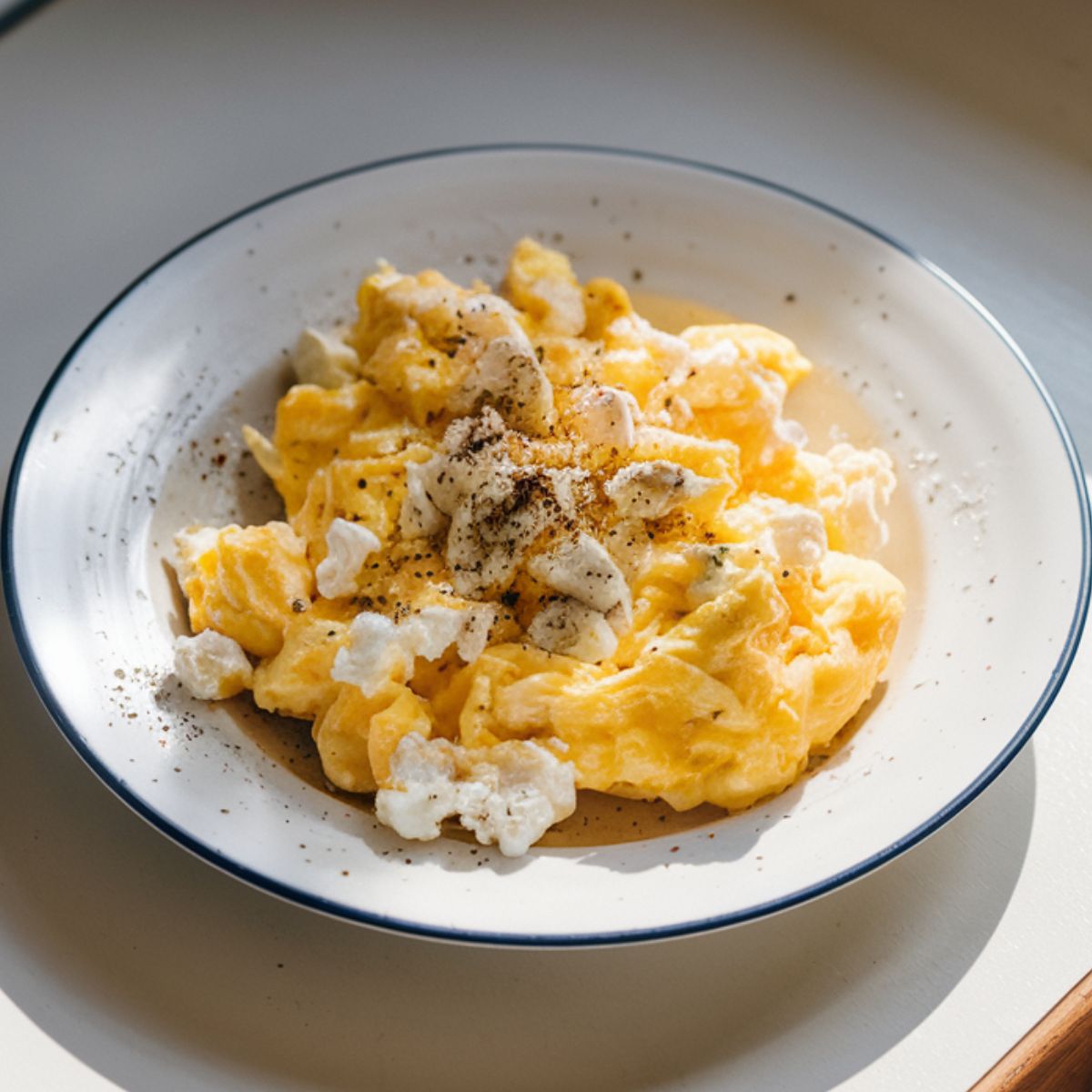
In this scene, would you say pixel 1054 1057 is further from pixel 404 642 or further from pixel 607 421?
pixel 607 421

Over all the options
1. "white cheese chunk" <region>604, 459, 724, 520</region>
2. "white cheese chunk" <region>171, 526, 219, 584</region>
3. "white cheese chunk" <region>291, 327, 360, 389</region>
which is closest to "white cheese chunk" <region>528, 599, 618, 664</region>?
"white cheese chunk" <region>604, 459, 724, 520</region>

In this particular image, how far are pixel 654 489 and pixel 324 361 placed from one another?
2.72 ft

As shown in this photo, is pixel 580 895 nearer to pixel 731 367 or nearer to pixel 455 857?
pixel 455 857

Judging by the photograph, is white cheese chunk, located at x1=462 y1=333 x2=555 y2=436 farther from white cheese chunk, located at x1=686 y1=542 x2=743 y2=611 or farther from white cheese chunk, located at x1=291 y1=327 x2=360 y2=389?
white cheese chunk, located at x1=686 y1=542 x2=743 y2=611

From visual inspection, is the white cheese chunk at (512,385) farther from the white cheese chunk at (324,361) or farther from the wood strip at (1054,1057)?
the wood strip at (1054,1057)

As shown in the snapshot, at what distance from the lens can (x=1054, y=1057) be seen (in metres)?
2.03

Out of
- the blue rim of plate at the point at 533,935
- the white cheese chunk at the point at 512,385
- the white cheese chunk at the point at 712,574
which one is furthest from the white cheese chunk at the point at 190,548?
the white cheese chunk at the point at 712,574

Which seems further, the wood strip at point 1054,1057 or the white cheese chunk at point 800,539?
the white cheese chunk at point 800,539

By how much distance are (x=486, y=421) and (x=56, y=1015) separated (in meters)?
1.28

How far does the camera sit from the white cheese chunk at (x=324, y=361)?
286cm

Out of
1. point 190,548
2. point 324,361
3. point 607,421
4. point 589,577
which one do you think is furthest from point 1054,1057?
point 324,361

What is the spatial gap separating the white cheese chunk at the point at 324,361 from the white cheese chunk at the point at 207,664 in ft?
2.28

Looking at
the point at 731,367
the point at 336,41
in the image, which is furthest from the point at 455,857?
the point at 336,41

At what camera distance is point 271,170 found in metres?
3.56
